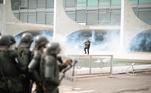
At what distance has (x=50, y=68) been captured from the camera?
653 cm

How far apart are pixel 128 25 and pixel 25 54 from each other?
113 feet

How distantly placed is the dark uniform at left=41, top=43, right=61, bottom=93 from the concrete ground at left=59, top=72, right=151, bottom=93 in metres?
7.76

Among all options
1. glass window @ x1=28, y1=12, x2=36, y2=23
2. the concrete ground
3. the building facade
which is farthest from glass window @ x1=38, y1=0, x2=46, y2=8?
the concrete ground

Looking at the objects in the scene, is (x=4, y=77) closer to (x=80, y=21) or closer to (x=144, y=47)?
(x=144, y=47)

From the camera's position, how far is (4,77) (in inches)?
268

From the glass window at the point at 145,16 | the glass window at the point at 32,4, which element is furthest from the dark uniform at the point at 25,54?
the glass window at the point at 32,4

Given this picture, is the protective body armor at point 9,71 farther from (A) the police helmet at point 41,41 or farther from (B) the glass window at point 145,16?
(B) the glass window at point 145,16

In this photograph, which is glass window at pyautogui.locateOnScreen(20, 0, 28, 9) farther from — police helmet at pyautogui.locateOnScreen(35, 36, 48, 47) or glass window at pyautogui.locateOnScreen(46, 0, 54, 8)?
police helmet at pyautogui.locateOnScreen(35, 36, 48, 47)

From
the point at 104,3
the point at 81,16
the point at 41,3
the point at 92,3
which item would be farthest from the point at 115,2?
the point at 41,3

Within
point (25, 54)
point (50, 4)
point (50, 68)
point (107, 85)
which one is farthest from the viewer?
point (50, 4)

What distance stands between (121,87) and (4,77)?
31.1ft

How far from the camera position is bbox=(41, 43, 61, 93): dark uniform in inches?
258

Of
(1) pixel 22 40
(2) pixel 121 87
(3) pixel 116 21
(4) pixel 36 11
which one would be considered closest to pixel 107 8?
(3) pixel 116 21

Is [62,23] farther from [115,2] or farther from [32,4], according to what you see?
[32,4]
